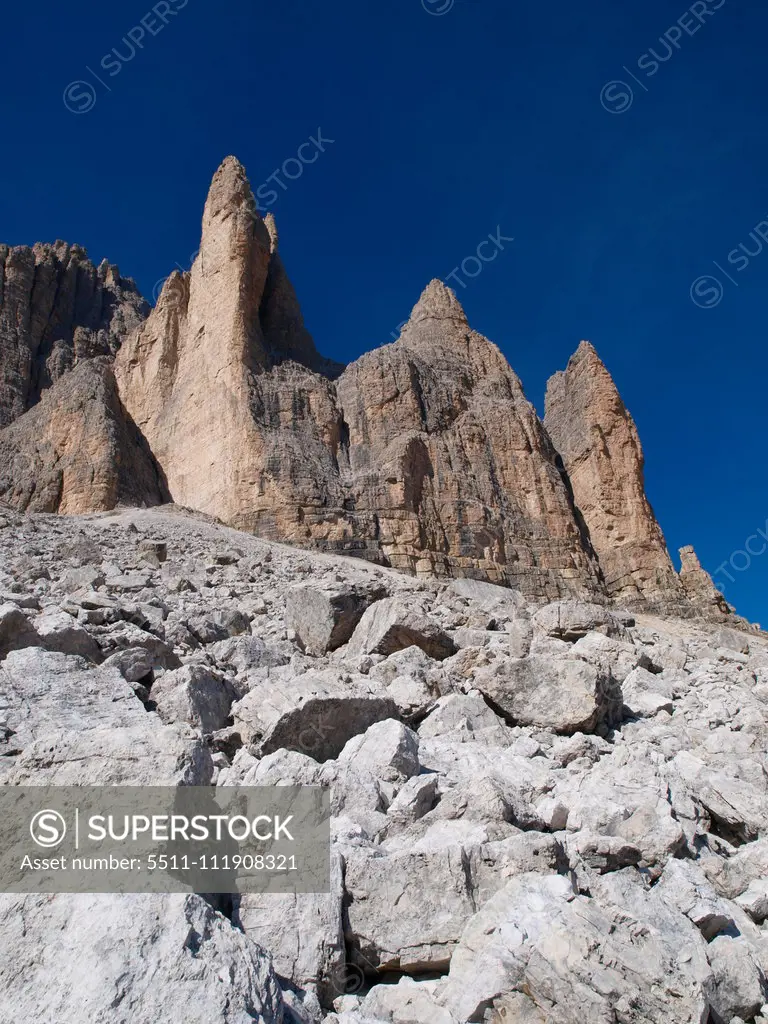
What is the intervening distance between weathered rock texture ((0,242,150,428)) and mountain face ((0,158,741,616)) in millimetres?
1145

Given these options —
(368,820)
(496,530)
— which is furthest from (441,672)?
(496,530)

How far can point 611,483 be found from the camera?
1689 inches

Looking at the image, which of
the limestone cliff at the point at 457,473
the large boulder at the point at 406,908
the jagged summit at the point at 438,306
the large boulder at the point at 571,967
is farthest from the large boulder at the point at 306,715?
the jagged summit at the point at 438,306

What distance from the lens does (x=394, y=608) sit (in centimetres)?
927

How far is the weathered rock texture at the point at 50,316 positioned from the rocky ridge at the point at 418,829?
50.4m

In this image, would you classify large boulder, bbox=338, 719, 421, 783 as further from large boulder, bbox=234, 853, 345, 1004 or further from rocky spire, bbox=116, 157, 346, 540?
rocky spire, bbox=116, 157, 346, 540

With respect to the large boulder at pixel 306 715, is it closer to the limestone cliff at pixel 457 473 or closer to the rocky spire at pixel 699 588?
the limestone cliff at pixel 457 473

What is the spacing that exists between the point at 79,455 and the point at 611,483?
31.7 meters

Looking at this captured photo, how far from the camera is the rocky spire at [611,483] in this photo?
38906mm

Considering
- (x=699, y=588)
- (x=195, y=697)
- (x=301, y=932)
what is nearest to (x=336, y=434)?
(x=699, y=588)

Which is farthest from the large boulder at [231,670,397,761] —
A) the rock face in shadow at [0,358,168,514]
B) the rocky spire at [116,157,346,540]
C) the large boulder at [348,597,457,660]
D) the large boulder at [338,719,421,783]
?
the rock face in shadow at [0,358,168,514]

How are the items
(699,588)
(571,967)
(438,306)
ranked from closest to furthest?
(571,967), (699,588), (438,306)

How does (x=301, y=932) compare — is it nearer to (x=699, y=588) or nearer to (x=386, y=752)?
(x=386, y=752)

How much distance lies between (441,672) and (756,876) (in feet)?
13.1
